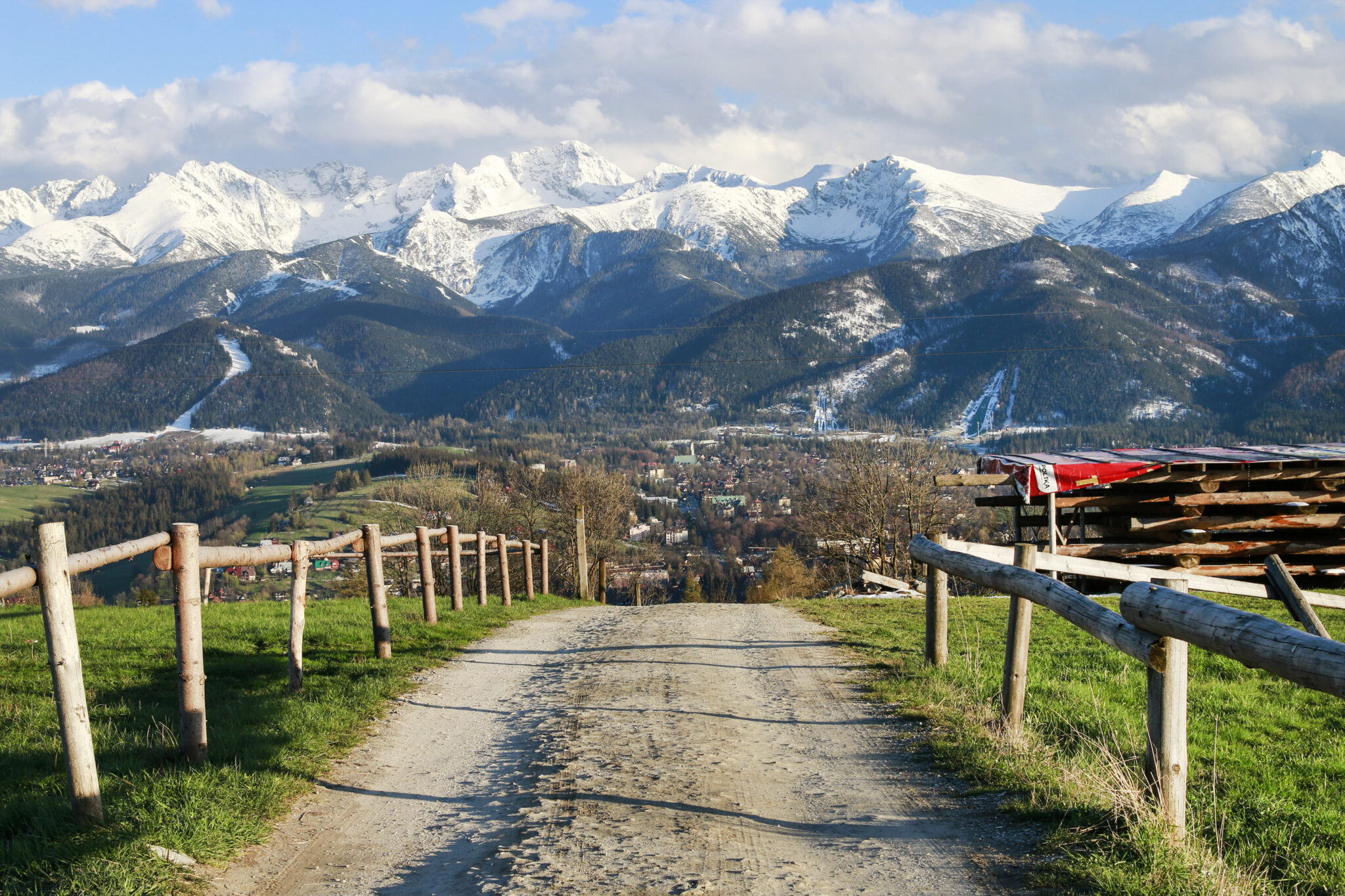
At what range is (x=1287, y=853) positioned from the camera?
4.44 meters

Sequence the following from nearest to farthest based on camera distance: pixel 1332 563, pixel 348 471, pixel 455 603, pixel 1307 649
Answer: pixel 1307 649, pixel 455 603, pixel 1332 563, pixel 348 471

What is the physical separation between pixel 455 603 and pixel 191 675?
873 centimetres

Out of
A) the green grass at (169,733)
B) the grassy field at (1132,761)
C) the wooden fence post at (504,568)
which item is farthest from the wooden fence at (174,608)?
the wooden fence post at (504,568)

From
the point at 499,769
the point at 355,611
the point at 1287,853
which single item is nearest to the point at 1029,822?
the point at 1287,853

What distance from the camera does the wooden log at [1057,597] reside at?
4.43 meters

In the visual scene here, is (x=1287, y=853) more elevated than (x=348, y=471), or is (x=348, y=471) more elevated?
(x=1287, y=853)

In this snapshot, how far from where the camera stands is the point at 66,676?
15.0 ft

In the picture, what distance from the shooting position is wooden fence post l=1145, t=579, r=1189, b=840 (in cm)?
429

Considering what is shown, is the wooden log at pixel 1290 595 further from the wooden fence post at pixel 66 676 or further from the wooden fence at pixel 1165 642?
the wooden fence post at pixel 66 676

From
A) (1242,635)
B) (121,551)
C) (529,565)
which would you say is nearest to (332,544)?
(121,551)

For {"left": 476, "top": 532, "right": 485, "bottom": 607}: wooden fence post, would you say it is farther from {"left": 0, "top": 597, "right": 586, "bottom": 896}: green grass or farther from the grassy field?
the grassy field

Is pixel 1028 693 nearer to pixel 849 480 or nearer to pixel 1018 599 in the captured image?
pixel 1018 599

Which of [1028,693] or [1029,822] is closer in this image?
[1029,822]

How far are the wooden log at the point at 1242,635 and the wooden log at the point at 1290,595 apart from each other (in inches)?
180
